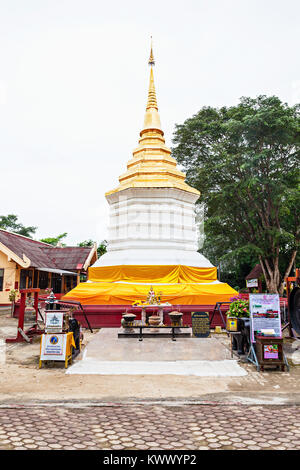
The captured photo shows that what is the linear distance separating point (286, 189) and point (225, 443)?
21.6 meters

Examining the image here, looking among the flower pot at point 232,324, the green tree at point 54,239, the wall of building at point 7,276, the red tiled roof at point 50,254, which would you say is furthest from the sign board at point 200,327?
the green tree at point 54,239

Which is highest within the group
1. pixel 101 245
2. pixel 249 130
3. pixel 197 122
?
pixel 197 122

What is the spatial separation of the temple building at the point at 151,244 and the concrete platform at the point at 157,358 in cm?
425

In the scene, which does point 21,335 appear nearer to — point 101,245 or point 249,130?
point 249,130

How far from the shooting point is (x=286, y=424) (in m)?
4.93

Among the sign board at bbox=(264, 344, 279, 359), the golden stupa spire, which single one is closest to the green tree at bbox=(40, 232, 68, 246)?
the golden stupa spire

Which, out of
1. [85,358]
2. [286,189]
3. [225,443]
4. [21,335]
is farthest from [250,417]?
[286,189]

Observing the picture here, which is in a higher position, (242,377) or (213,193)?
(213,193)

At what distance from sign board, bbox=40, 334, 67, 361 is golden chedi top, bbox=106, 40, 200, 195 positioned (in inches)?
470

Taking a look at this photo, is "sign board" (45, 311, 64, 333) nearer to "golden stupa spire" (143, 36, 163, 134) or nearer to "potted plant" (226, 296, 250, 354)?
"potted plant" (226, 296, 250, 354)

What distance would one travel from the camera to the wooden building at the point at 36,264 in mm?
25359

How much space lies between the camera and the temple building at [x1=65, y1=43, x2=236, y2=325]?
15.8 metres

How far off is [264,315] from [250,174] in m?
17.7

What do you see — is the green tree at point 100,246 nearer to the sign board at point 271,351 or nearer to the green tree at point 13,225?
the green tree at point 13,225
